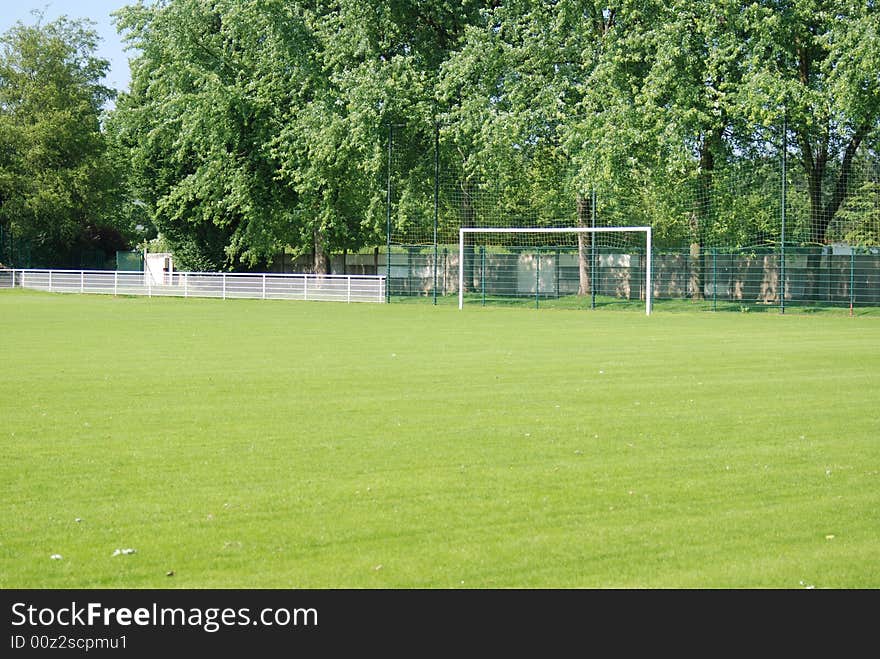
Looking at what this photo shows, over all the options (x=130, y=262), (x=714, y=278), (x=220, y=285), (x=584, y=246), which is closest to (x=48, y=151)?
(x=130, y=262)

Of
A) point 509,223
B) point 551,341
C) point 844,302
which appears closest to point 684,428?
point 551,341

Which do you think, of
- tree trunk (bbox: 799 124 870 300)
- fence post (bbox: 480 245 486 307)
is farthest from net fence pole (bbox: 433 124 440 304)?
tree trunk (bbox: 799 124 870 300)

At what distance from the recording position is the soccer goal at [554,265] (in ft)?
143

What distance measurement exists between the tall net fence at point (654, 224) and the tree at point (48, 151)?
1198 inches

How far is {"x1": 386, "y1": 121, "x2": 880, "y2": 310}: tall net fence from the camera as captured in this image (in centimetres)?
3938

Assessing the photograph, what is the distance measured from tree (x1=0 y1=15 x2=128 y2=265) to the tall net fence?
30439 millimetres

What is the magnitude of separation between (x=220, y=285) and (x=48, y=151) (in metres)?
23.6

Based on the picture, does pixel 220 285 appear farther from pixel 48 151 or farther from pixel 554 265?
pixel 48 151

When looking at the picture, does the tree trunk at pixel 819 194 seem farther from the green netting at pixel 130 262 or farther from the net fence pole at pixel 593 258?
the green netting at pixel 130 262

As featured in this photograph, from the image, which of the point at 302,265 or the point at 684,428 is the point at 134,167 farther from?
the point at 684,428

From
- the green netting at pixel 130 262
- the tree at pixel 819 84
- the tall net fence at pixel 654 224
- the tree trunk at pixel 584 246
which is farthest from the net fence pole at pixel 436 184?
the green netting at pixel 130 262

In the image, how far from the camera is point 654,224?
43.4 m

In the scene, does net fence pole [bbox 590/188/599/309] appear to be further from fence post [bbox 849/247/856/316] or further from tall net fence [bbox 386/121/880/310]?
fence post [bbox 849/247/856/316]
